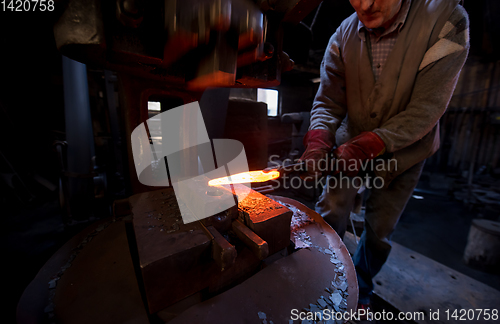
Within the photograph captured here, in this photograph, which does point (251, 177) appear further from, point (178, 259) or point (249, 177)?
point (178, 259)

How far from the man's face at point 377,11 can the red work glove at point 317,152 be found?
799 millimetres

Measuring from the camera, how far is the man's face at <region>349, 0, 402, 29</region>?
1316mm

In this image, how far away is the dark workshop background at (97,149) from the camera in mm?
2408

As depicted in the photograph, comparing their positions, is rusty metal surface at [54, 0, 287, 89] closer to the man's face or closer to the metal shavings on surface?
the metal shavings on surface

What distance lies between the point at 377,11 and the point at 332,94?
0.60 meters

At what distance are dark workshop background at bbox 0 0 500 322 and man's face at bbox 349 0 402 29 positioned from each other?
0.38 m

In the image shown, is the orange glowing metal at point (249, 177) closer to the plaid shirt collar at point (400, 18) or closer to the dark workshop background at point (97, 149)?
the dark workshop background at point (97, 149)

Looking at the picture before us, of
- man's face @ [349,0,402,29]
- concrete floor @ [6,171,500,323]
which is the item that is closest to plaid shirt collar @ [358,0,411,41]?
man's face @ [349,0,402,29]

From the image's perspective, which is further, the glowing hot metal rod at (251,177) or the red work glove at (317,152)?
the red work glove at (317,152)

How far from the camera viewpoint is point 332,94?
177 cm

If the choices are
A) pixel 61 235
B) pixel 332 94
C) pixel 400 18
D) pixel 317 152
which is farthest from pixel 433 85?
pixel 61 235

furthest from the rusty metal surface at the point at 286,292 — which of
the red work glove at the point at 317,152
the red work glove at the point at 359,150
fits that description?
the red work glove at the point at 359,150

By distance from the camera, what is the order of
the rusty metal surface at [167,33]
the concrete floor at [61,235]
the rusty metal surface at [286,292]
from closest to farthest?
the rusty metal surface at [167,33] → the rusty metal surface at [286,292] → the concrete floor at [61,235]

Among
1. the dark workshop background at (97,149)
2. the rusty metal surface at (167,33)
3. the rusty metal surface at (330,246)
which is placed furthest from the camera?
the dark workshop background at (97,149)
